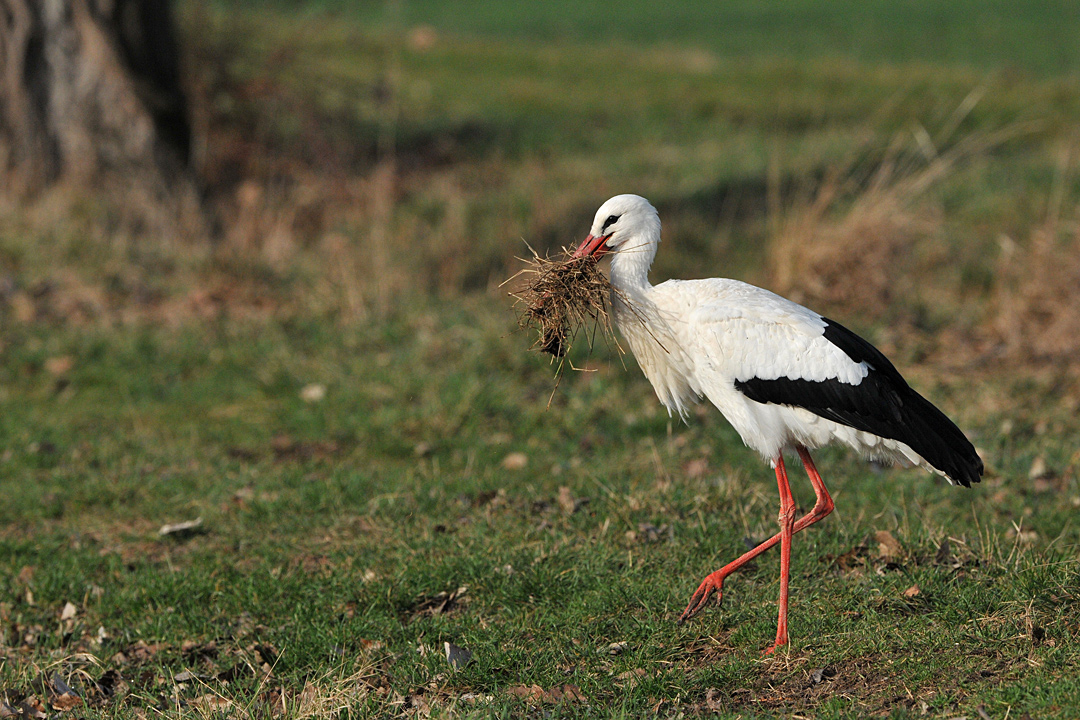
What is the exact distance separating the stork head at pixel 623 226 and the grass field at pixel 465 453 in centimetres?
49

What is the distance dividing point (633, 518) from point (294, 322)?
4.06m

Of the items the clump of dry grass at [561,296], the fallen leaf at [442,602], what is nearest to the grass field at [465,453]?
the fallen leaf at [442,602]

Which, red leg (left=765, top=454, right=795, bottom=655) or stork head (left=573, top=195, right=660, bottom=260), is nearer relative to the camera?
red leg (left=765, top=454, right=795, bottom=655)

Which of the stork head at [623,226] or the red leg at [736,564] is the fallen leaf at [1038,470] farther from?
the stork head at [623,226]

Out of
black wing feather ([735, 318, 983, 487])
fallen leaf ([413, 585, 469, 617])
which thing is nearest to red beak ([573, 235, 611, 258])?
black wing feather ([735, 318, 983, 487])

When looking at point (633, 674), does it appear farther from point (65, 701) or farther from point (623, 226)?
point (65, 701)

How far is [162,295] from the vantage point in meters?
8.75

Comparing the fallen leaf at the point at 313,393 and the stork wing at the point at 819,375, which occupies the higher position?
the stork wing at the point at 819,375

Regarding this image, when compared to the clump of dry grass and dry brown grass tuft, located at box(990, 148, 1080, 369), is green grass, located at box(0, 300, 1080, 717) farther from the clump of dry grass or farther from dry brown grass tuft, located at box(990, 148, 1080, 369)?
the clump of dry grass

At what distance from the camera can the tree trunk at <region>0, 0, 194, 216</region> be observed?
10.1m

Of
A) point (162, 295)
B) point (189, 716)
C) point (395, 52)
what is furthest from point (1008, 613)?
point (395, 52)

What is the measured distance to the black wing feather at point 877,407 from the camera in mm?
4141

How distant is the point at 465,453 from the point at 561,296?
2179 mm

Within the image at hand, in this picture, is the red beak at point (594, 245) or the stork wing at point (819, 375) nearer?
the stork wing at point (819, 375)
